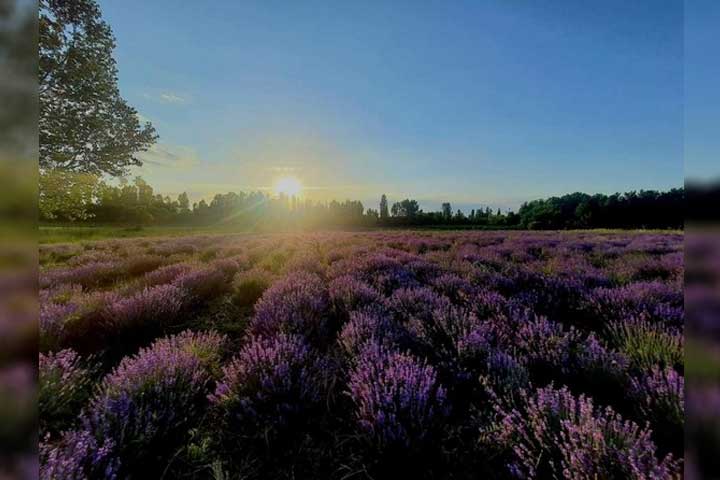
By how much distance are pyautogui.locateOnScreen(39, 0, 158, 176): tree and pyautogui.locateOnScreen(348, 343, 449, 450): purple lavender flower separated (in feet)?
22.4

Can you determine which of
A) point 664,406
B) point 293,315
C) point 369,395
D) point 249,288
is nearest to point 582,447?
point 664,406

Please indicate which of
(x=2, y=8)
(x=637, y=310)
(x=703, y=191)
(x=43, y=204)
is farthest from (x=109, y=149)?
(x=637, y=310)

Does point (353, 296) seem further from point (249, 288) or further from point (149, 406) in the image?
point (149, 406)

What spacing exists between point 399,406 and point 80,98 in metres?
7.90

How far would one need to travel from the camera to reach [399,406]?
2094mm

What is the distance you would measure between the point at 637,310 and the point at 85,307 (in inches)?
Result: 254

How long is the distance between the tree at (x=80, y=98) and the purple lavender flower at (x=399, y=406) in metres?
6.81

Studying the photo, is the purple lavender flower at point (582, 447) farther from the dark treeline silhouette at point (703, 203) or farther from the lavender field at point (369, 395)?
the dark treeline silhouette at point (703, 203)

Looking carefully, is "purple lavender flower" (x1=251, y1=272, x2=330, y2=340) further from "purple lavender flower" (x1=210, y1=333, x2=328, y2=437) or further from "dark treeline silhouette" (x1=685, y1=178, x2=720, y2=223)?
"dark treeline silhouette" (x1=685, y1=178, x2=720, y2=223)

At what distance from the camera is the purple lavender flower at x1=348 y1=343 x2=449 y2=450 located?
190 centimetres

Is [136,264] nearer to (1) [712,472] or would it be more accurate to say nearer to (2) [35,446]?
(2) [35,446]

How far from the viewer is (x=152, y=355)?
2.56 meters

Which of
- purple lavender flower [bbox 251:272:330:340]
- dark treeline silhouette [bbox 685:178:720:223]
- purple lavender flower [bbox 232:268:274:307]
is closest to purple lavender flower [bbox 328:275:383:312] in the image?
purple lavender flower [bbox 251:272:330:340]

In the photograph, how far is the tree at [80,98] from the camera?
18.7 feet
